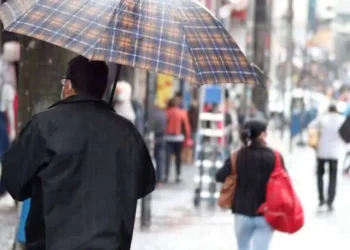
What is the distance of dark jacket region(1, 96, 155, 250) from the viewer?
4504 mm

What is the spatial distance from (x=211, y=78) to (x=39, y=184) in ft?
3.77

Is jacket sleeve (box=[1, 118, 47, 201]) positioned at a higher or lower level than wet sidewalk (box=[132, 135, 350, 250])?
higher

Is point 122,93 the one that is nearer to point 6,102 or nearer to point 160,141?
point 6,102

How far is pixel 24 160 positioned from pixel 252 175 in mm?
4494

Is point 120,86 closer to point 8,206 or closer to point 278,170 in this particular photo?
point 8,206

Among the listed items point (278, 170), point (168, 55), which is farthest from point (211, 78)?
point (278, 170)

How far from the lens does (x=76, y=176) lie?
4.54 metres

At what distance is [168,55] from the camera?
5.09 metres

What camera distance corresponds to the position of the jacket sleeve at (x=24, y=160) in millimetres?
4574

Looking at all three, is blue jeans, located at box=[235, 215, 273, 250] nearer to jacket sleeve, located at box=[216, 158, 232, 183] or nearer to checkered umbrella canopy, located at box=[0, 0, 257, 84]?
jacket sleeve, located at box=[216, 158, 232, 183]

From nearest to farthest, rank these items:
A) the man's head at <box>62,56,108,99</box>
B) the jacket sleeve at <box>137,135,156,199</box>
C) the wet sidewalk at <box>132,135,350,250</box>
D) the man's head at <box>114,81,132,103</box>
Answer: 1. the man's head at <box>62,56,108,99</box>
2. the jacket sleeve at <box>137,135,156,199</box>
3. the wet sidewalk at <box>132,135,350,250</box>
4. the man's head at <box>114,81,132,103</box>

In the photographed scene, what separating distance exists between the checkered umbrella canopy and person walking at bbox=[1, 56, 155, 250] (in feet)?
0.60

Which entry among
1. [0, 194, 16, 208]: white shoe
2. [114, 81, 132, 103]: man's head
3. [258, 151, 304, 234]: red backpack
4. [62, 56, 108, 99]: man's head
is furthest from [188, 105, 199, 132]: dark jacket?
[62, 56, 108, 99]: man's head

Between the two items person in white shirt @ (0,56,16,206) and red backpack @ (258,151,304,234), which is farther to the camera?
person in white shirt @ (0,56,16,206)
